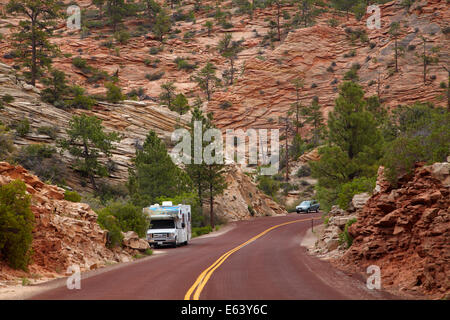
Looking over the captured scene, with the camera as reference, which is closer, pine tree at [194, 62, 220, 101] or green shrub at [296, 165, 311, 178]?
green shrub at [296, 165, 311, 178]

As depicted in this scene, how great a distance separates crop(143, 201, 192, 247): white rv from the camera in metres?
27.0

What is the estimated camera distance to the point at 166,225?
27656mm

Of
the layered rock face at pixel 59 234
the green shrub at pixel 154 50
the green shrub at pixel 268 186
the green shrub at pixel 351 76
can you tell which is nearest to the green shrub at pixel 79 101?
Answer: the green shrub at pixel 268 186

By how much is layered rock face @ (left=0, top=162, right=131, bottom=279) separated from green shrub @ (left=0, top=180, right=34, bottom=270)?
1.40 feet

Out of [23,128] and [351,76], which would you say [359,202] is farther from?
[351,76]

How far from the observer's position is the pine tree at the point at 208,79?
8125cm

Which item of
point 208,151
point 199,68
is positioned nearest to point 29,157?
point 208,151

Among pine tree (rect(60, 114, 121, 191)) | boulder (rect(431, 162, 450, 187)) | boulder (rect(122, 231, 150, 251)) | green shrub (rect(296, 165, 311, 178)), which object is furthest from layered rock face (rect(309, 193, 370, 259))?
green shrub (rect(296, 165, 311, 178))

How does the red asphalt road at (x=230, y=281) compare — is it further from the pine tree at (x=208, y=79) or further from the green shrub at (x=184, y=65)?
the green shrub at (x=184, y=65)

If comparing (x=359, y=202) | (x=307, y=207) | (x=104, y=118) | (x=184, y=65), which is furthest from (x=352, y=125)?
(x=184, y=65)

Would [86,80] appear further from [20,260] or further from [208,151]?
[20,260]

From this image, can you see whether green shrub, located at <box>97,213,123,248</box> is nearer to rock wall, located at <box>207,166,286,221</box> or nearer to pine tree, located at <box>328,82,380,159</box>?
pine tree, located at <box>328,82,380,159</box>

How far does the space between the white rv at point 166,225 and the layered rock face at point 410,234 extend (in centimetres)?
1289

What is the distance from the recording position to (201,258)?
20.0m
